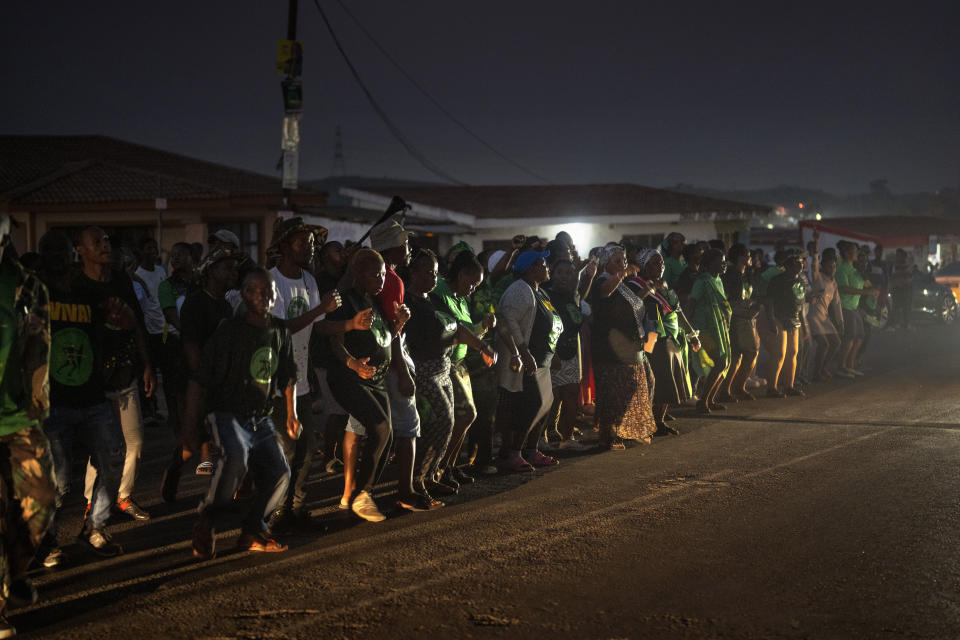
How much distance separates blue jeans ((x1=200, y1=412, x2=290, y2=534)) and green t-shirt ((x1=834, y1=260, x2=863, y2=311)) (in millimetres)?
11309

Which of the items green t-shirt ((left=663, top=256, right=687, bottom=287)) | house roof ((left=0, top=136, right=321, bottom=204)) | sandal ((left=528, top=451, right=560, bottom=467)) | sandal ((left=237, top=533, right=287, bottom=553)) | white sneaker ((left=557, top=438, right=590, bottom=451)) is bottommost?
white sneaker ((left=557, top=438, right=590, bottom=451))

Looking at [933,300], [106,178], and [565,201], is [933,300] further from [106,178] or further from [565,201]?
[106,178]

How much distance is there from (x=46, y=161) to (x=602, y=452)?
2716 centimetres

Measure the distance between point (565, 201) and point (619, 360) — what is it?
27755mm

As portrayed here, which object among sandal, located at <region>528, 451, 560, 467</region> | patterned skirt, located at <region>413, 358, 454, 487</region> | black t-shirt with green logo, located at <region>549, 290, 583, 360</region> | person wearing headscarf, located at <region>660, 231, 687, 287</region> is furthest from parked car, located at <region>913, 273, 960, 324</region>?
patterned skirt, located at <region>413, 358, 454, 487</region>

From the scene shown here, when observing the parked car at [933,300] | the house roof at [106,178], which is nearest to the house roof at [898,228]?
the parked car at [933,300]

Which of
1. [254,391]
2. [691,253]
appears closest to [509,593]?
[254,391]

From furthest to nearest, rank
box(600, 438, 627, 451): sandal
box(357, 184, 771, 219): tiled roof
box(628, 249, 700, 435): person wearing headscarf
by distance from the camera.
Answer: box(357, 184, 771, 219): tiled roof → box(628, 249, 700, 435): person wearing headscarf → box(600, 438, 627, 451): sandal

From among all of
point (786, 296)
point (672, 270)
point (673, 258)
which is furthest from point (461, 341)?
point (786, 296)

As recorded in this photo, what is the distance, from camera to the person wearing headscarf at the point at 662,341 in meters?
9.91

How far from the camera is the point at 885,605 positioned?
456 cm

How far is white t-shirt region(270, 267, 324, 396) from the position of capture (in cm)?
607

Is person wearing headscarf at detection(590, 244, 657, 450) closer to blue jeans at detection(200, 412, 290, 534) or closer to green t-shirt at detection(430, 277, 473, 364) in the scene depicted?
green t-shirt at detection(430, 277, 473, 364)

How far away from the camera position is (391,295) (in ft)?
21.1
